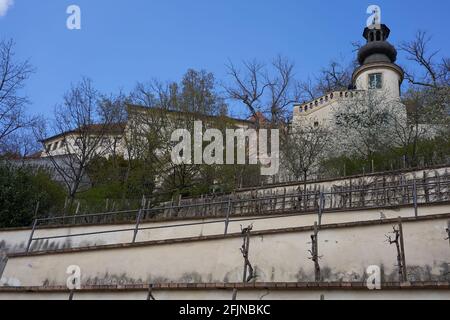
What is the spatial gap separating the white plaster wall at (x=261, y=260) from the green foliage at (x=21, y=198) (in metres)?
3.45

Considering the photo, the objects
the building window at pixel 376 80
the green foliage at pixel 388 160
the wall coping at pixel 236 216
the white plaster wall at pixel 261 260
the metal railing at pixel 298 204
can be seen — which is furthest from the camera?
the building window at pixel 376 80

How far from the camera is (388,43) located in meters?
35.2

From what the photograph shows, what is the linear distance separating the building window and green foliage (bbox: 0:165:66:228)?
22.9 meters

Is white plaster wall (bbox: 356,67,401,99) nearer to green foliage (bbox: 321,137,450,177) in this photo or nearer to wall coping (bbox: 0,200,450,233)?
green foliage (bbox: 321,137,450,177)

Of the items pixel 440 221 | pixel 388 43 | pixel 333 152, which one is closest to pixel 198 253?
pixel 440 221

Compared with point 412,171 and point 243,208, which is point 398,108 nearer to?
point 412,171

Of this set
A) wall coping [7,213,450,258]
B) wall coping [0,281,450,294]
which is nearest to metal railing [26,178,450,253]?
wall coping [7,213,450,258]

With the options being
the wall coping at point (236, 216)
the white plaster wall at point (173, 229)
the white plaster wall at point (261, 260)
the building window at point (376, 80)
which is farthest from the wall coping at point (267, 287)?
the building window at point (376, 80)

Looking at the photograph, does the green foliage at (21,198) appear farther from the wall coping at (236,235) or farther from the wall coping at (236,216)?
the wall coping at (236,235)

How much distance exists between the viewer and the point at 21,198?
1614cm

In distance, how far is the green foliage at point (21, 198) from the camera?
1565 centimetres

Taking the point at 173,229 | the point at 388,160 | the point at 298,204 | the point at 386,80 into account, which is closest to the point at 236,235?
the point at 173,229

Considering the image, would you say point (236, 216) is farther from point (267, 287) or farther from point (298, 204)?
point (267, 287)

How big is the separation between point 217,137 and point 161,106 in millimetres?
3831
